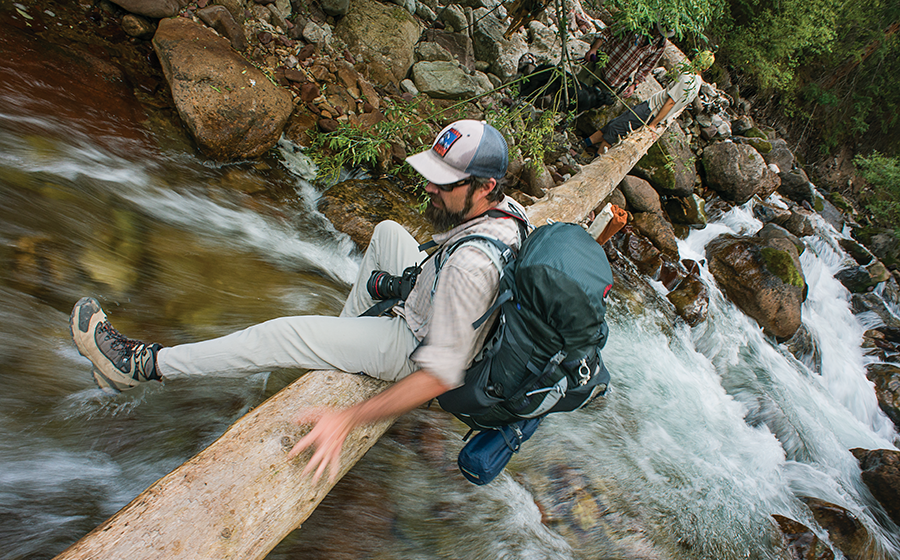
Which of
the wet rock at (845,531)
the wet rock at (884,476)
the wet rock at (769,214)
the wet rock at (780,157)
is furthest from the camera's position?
the wet rock at (780,157)

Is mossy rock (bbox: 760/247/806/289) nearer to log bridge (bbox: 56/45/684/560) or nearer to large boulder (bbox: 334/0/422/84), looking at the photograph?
large boulder (bbox: 334/0/422/84)

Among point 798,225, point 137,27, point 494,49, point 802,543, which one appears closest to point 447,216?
point 802,543

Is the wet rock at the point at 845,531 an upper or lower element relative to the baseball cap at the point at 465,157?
lower

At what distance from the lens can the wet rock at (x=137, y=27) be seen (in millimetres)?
4605

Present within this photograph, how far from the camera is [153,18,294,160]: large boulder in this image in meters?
4.19

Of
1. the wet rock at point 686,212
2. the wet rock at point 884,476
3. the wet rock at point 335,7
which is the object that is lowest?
the wet rock at point 884,476

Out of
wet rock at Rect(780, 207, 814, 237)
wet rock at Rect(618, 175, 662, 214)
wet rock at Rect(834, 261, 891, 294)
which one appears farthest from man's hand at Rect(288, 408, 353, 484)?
wet rock at Rect(834, 261, 891, 294)

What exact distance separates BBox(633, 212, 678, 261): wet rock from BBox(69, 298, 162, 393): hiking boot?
7.26 m

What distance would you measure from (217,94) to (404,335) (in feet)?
12.2

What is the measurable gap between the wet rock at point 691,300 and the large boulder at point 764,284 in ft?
3.20

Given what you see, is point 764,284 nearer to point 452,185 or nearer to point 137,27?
point 452,185

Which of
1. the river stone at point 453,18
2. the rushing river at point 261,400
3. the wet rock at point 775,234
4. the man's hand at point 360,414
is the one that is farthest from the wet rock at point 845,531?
the river stone at point 453,18

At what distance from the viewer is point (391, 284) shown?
2600 mm

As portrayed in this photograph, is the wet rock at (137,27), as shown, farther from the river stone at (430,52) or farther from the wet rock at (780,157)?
the wet rock at (780,157)
